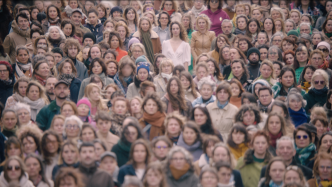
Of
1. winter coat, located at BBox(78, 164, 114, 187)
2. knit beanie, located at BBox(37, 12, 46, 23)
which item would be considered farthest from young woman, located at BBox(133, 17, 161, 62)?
winter coat, located at BBox(78, 164, 114, 187)

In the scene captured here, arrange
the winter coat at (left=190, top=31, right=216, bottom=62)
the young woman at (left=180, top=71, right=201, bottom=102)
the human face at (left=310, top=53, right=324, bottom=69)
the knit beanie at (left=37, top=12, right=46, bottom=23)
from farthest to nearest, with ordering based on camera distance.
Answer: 1. the knit beanie at (left=37, top=12, right=46, bottom=23)
2. the winter coat at (left=190, top=31, right=216, bottom=62)
3. the human face at (left=310, top=53, right=324, bottom=69)
4. the young woman at (left=180, top=71, right=201, bottom=102)

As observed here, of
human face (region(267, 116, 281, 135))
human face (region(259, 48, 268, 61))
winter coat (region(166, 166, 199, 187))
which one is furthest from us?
human face (region(259, 48, 268, 61))

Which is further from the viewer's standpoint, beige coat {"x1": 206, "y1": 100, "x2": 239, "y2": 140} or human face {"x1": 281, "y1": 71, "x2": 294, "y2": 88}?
human face {"x1": 281, "y1": 71, "x2": 294, "y2": 88}

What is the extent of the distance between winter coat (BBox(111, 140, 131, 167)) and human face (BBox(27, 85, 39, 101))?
2565 millimetres

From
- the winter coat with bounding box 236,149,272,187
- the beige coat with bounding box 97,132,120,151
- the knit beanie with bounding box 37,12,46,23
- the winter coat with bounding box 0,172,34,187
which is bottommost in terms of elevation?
the winter coat with bounding box 236,149,272,187

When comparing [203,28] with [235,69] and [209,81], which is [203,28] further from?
[209,81]

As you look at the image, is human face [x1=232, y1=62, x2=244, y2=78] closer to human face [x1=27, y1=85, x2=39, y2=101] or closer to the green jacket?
the green jacket

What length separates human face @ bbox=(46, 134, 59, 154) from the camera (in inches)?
340

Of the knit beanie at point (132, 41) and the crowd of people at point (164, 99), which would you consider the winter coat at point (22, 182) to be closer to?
the crowd of people at point (164, 99)

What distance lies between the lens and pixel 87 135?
8.74 metres

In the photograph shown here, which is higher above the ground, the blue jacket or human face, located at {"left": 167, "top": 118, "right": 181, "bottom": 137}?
the blue jacket

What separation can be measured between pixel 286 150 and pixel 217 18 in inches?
280

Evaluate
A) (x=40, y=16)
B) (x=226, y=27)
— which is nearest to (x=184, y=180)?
(x=226, y=27)

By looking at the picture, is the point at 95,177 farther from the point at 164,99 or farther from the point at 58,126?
the point at 164,99
